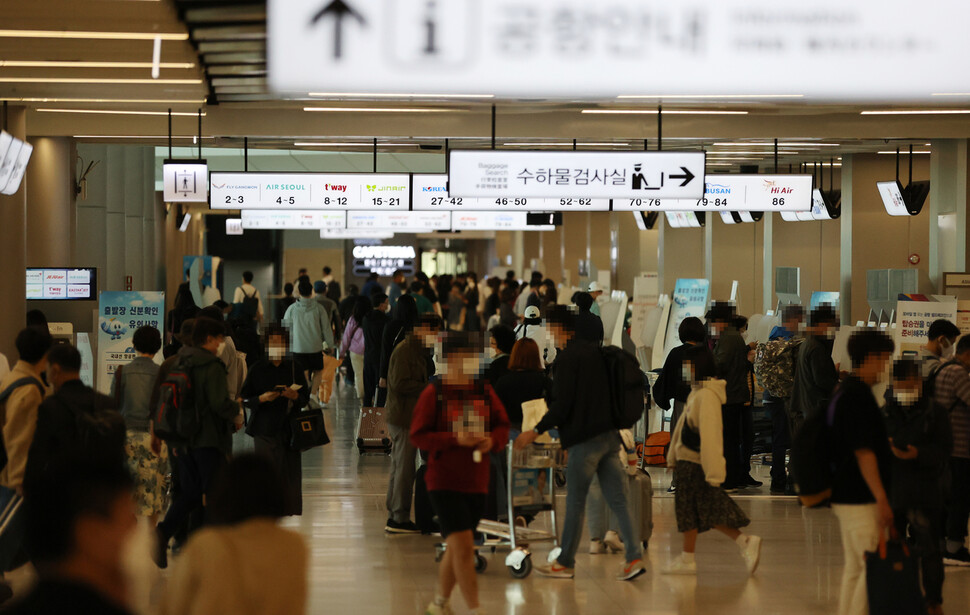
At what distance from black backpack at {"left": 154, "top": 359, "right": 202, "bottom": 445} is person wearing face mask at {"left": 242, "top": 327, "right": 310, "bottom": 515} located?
961mm

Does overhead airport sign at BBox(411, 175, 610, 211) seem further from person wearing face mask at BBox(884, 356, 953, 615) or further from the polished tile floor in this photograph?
person wearing face mask at BBox(884, 356, 953, 615)

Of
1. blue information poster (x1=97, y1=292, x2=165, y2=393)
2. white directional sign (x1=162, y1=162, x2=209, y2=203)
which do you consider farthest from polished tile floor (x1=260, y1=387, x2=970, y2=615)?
white directional sign (x1=162, y1=162, x2=209, y2=203)

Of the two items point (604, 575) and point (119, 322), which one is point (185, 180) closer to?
point (119, 322)

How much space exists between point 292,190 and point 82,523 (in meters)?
9.55

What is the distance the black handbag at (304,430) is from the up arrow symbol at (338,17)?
3.19m

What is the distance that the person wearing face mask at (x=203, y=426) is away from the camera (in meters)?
6.05

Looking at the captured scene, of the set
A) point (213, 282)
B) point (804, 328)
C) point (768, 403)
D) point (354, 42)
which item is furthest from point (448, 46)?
point (213, 282)

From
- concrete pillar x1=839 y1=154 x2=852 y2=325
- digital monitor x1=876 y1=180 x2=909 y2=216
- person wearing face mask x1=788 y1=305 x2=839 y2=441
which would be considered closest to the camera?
person wearing face mask x1=788 y1=305 x2=839 y2=441

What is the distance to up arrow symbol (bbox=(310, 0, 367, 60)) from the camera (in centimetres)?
441

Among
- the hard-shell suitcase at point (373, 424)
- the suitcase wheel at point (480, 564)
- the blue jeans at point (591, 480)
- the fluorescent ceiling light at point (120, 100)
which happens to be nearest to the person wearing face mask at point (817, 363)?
the blue jeans at point (591, 480)

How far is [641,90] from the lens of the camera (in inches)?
185

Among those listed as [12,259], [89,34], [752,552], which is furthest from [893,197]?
[89,34]

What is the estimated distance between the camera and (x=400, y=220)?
18312mm

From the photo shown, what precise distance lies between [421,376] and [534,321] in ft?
9.47
